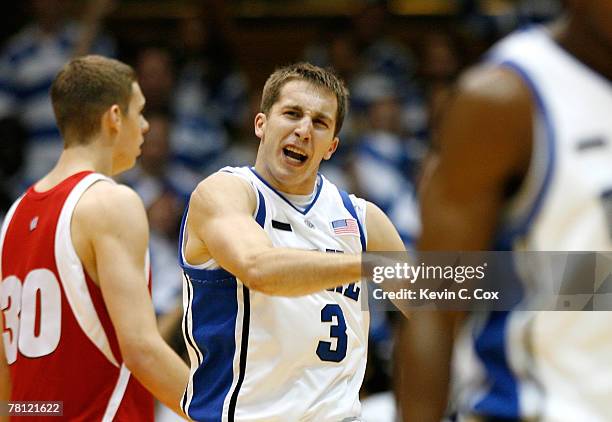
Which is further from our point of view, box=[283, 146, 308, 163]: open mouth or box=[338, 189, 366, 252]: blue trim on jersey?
box=[338, 189, 366, 252]: blue trim on jersey

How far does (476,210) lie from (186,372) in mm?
1869

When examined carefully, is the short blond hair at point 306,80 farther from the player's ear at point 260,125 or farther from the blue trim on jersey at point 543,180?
the blue trim on jersey at point 543,180

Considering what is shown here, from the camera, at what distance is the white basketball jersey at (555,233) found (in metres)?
2.49

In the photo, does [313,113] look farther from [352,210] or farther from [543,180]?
[543,180]

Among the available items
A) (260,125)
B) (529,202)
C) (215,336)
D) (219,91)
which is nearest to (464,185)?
(529,202)

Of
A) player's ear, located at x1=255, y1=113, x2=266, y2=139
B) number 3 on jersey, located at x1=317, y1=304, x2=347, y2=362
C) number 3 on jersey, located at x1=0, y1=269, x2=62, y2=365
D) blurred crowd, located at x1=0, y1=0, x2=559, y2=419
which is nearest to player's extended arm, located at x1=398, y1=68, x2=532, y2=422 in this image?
number 3 on jersey, located at x1=317, y1=304, x2=347, y2=362

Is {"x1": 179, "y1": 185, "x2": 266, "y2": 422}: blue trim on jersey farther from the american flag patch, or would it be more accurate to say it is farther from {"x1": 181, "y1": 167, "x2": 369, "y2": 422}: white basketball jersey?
the american flag patch

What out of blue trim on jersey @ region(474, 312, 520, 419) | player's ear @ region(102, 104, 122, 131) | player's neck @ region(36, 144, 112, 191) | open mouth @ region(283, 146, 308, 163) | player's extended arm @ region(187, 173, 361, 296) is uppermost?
player's ear @ region(102, 104, 122, 131)

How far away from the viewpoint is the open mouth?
150 inches

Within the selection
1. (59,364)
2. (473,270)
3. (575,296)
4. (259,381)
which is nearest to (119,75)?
(59,364)

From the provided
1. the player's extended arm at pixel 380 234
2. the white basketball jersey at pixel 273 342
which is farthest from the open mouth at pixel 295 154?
the player's extended arm at pixel 380 234

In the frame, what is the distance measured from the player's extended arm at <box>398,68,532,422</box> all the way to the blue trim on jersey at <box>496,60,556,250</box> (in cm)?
2

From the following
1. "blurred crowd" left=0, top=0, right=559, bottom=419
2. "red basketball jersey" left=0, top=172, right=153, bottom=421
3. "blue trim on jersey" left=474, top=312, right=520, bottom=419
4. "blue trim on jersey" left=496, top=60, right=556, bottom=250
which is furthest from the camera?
"blurred crowd" left=0, top=0, right=559, bottom=419

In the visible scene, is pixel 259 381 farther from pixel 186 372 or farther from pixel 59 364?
pixel 59 364
